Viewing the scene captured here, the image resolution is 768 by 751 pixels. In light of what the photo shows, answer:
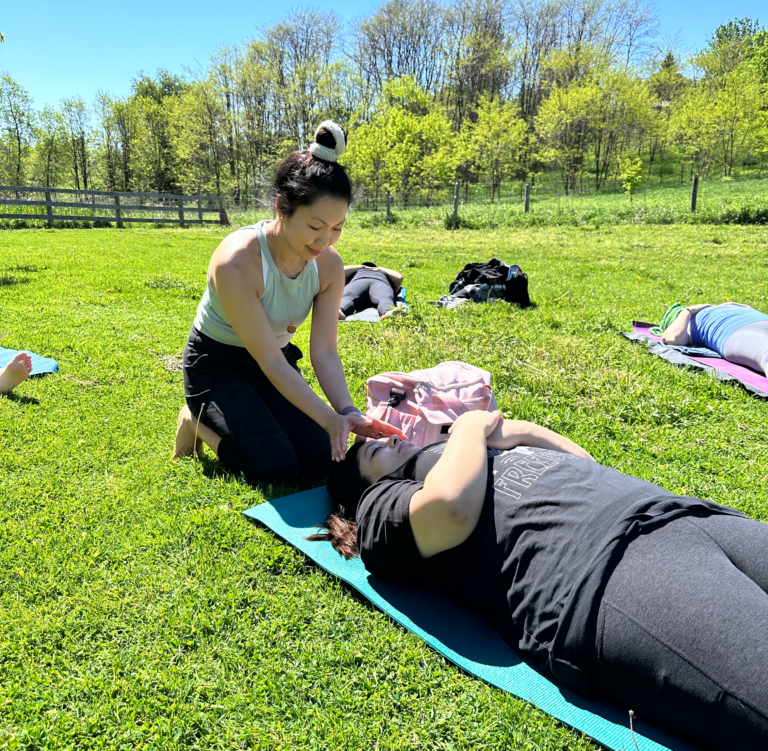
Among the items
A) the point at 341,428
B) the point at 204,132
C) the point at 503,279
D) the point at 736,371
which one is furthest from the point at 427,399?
the point at 204,132

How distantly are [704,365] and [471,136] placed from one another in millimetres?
46071

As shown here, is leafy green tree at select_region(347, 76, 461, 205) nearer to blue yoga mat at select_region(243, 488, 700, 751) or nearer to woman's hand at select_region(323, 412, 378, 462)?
woman's hand at select_region(323, 412, 378, 462)

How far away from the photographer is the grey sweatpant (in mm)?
5057

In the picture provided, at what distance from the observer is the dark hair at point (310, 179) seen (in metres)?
2.97

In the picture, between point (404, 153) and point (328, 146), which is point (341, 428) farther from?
point (404, 153)

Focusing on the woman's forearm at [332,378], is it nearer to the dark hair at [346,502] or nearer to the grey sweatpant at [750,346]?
the dark hair at [346,502]

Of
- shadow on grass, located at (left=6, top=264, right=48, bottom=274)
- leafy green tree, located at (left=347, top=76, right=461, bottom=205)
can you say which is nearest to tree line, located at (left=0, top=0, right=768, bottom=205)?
leafy green tree, located at (left=347, top=76, right=461, bottom=205)

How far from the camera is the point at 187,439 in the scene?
3.66 m

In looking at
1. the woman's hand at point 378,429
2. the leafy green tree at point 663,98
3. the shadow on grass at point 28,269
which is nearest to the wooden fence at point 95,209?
the shadow on grass at point 28,269

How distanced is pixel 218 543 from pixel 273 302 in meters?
1.38

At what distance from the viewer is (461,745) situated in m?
1.83

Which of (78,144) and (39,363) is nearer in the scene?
(39,363)

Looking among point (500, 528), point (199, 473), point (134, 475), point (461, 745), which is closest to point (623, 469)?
point (500, 528)

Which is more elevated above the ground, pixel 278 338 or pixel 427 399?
pixel 278 338
